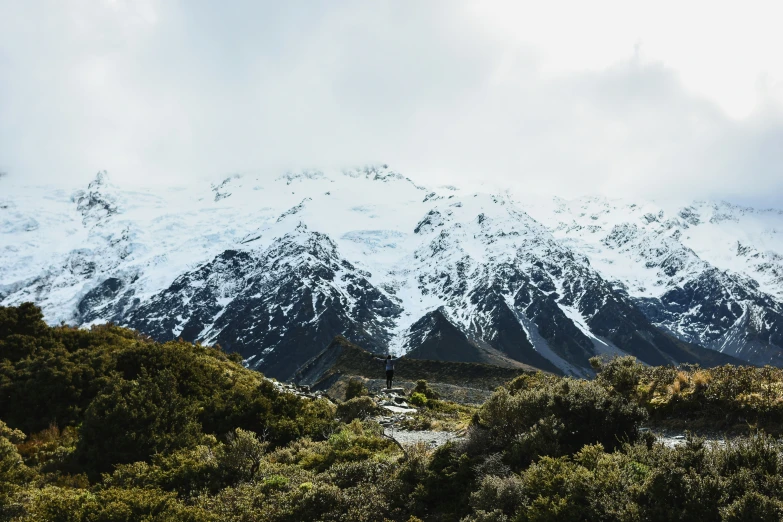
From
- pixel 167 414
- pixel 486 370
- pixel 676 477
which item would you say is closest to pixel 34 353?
pixel 167 414

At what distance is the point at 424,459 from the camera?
39.2 ft

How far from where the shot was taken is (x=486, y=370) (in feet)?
170

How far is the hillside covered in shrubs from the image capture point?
26.0 feet

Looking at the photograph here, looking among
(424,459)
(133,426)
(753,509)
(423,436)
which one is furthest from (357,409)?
(753,509)

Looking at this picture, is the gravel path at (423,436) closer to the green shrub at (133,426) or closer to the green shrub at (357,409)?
the green shrub at (357,409)

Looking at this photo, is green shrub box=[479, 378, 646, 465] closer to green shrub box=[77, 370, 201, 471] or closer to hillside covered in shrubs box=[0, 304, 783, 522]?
hillside covered in shrubs box=[0, 304, 783, 522]

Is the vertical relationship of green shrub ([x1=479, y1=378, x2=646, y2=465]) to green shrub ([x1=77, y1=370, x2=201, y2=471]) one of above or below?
above

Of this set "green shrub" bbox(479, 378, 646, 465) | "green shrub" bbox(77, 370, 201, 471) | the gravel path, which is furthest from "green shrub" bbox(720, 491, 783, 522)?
"green shrub" bbox(77, 370, 201, 471)

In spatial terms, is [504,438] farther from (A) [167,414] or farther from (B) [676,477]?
(A) [167,414]

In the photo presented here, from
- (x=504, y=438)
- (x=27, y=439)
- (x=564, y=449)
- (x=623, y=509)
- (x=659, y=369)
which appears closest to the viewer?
(x=623, y=509)

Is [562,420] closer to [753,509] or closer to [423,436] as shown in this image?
[753,509]

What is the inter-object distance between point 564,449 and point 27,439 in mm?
19038

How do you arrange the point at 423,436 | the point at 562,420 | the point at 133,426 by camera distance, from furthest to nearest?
1. the point at 423,436
2. the point at 133,426
3. the point at 562,420

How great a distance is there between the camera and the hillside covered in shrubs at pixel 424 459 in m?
7.92
